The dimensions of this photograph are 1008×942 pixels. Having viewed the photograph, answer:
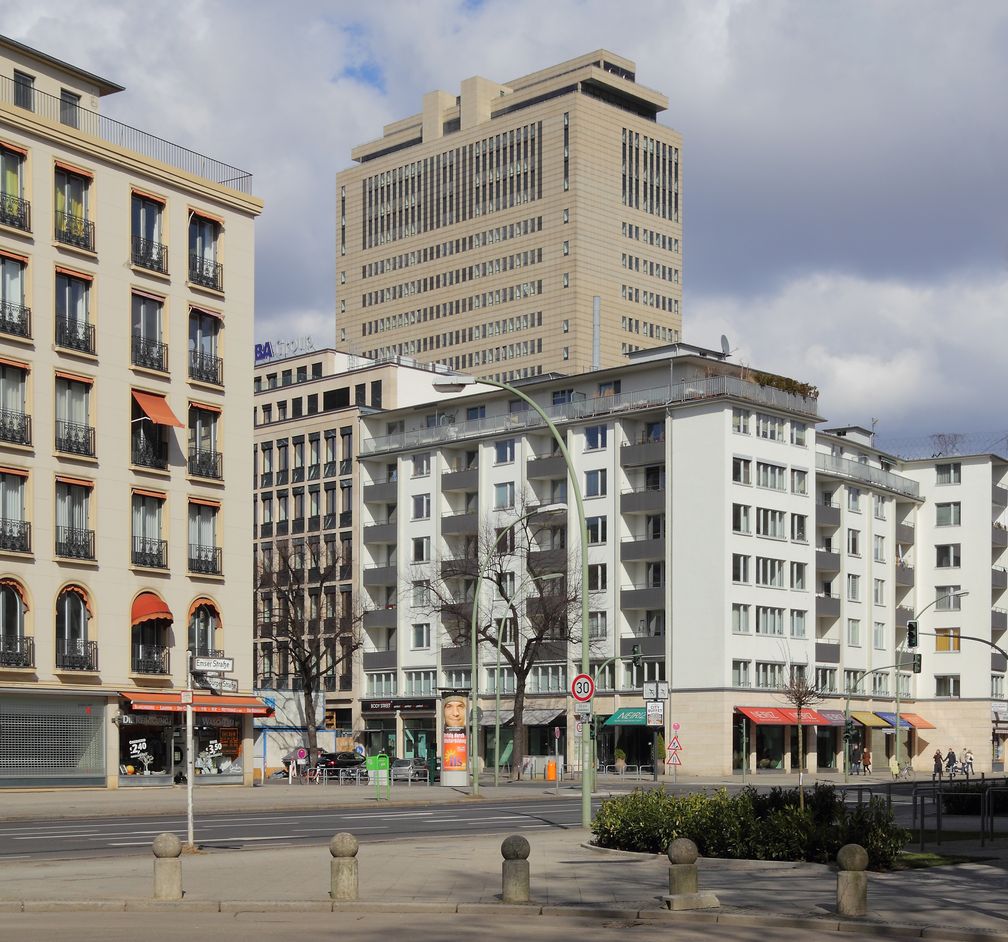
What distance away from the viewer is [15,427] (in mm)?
51594

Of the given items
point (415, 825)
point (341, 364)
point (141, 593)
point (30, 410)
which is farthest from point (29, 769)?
point (341, 364)

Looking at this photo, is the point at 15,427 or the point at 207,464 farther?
the point at 207,464

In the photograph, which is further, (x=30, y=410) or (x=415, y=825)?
(x=30, y=410)

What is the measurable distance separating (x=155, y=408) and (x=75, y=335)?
357 cm

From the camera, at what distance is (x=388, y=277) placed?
602 feet

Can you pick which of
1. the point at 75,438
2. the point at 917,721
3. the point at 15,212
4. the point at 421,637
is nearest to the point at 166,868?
the point at 75,438

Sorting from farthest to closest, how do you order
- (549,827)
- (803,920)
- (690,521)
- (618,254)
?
1. (618,254)
2. (690,521)
3. (549,827)
4. (803,920)

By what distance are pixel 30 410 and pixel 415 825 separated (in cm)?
2425

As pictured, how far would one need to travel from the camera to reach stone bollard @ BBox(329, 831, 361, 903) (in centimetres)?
1723

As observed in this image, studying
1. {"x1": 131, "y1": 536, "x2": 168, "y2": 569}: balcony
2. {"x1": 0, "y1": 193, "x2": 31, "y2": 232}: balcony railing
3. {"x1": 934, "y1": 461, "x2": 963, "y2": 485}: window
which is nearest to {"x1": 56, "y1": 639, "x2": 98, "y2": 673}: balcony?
{"x1": 131, "y1": 536, "x2": 168, "y2": 569}: balcony

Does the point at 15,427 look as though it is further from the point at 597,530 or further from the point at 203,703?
the point at 597,530

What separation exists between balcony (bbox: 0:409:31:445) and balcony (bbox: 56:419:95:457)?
1.24 m

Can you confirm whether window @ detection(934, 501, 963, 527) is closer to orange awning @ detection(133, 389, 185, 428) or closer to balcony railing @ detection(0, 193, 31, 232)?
orange awning @ detection(133, 389, 185, 428)

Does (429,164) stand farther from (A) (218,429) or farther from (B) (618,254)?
(A) (218,429)
